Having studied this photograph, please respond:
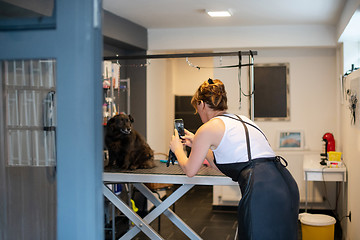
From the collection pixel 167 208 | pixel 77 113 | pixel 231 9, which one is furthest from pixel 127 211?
pixel 77 113

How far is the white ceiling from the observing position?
4504 millimetres

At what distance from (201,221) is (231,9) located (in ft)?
8.75

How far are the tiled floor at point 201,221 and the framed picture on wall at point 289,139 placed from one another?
45.4 inches

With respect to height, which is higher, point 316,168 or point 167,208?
point 316,168

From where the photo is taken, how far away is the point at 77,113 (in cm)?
116

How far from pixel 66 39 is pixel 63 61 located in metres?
0.06

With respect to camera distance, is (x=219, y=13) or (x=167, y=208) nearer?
(x=167, y=208)

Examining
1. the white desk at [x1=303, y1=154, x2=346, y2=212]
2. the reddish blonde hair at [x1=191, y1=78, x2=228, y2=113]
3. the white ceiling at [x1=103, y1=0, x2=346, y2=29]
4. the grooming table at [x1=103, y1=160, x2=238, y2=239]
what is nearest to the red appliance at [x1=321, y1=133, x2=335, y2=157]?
the white desk at [x1=303, y1=154, x2=346, y2=212]

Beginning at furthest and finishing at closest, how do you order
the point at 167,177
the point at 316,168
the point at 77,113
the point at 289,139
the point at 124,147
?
1. the point at 289,139
2. the point at 316,168
3. the point at 124,147
4. the point at 167,177
5. the point at 77,113

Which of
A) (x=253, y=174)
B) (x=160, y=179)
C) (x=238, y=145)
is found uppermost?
(x=238, y=145)

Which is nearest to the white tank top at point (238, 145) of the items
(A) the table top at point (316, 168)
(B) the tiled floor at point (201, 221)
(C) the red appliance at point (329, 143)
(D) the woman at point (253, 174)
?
(D) the woman at point (253, 174)

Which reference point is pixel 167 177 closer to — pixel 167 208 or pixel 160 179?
pixel 160 179

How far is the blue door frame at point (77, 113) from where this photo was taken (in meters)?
1.16

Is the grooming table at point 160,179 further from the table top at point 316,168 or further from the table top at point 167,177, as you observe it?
the table top at point 316,168
